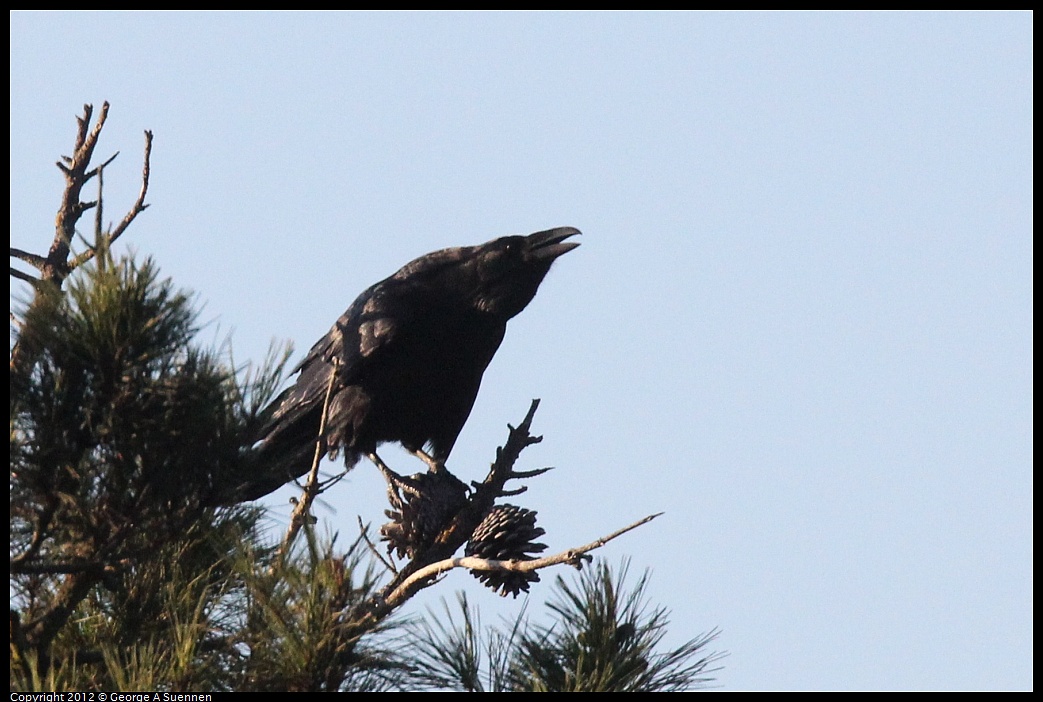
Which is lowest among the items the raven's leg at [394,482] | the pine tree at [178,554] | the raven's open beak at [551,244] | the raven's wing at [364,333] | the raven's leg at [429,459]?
the pine tree at [178,554]

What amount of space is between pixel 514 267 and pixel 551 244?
26 centimetres

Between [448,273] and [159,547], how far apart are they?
3.72 m

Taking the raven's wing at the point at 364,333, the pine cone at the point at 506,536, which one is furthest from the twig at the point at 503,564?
the raven's wing at the point at 364,333

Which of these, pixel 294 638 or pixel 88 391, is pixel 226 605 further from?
pixel 88 391

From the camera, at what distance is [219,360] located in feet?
10.7

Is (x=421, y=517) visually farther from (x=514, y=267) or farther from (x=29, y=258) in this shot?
(x=514, y=267)

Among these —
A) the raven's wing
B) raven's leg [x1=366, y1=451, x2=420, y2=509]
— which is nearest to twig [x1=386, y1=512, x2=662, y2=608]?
raven's leg [x1=366, y1=451, x2=420, y2=509]

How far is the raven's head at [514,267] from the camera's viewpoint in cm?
669

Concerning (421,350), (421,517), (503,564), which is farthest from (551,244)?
(503,564)

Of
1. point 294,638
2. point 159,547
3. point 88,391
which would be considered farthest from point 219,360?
point 294,638

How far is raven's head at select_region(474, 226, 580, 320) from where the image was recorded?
22.0 feet

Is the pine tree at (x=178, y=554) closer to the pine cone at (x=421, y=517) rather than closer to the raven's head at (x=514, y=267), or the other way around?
the pine cone at (x=421, y=517)

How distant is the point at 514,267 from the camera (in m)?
6.76

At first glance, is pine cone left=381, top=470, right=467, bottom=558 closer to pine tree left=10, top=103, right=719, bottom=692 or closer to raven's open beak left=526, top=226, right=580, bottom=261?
pine tree left=10, top=103, right=719, bottom=692
